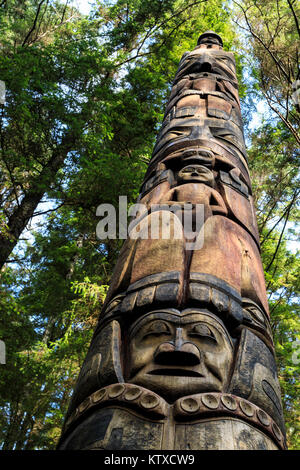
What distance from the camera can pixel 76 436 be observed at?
82.1 inches

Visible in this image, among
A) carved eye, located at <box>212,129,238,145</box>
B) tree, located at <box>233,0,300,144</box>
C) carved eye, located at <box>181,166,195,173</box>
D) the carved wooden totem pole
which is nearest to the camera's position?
the carved wooden totem pole

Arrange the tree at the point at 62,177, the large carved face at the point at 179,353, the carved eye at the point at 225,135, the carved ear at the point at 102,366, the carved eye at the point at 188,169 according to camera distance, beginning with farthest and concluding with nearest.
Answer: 1. the tree at the point at 62,177
2. the carved eye at the point at 225,135
3. the carved eye at the point at 188,169
4. the carved ear at the point at 102,366
5. the large carved face at the point at 179,353

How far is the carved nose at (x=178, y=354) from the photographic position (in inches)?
86.0

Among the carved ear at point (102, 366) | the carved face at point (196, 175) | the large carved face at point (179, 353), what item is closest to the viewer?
the large carved face at point (179, 353)

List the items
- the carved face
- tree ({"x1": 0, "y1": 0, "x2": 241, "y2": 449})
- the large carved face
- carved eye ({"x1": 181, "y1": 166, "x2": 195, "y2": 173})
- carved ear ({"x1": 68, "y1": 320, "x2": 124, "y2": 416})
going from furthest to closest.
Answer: tree ({"x1": 0, "y1": 0, "x2": 241, "y2": 449}) → carved eye ({"x1": 181, "y1": 166, "x2": 195, "y2": 173}) → the carved face → carved ear ({"x1": 68, "y1": 320, "x2": 124, "y2": 416}) → the large carved face

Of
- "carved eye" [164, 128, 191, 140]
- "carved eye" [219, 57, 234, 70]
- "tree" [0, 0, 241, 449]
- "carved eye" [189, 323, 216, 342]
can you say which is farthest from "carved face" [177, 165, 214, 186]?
"carved eye" [219, 57, 234, 70]

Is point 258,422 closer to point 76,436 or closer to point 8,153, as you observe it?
point 76,436

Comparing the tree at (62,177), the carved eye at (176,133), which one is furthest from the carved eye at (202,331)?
the tree at (62,177)

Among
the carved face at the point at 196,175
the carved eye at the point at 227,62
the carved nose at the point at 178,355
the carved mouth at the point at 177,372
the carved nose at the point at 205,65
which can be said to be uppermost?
the carved eye at the point at 227,62

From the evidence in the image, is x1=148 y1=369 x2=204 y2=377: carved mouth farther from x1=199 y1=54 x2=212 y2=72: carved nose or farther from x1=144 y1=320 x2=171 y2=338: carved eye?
x1=199 y1=54 x2=212 y2=72: carved nose

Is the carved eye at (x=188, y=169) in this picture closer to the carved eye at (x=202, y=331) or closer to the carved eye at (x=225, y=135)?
the carved eye at (x=225, y=135)

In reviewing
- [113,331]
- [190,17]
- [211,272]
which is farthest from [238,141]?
[190,17]

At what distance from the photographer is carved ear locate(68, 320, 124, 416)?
2289 mm
